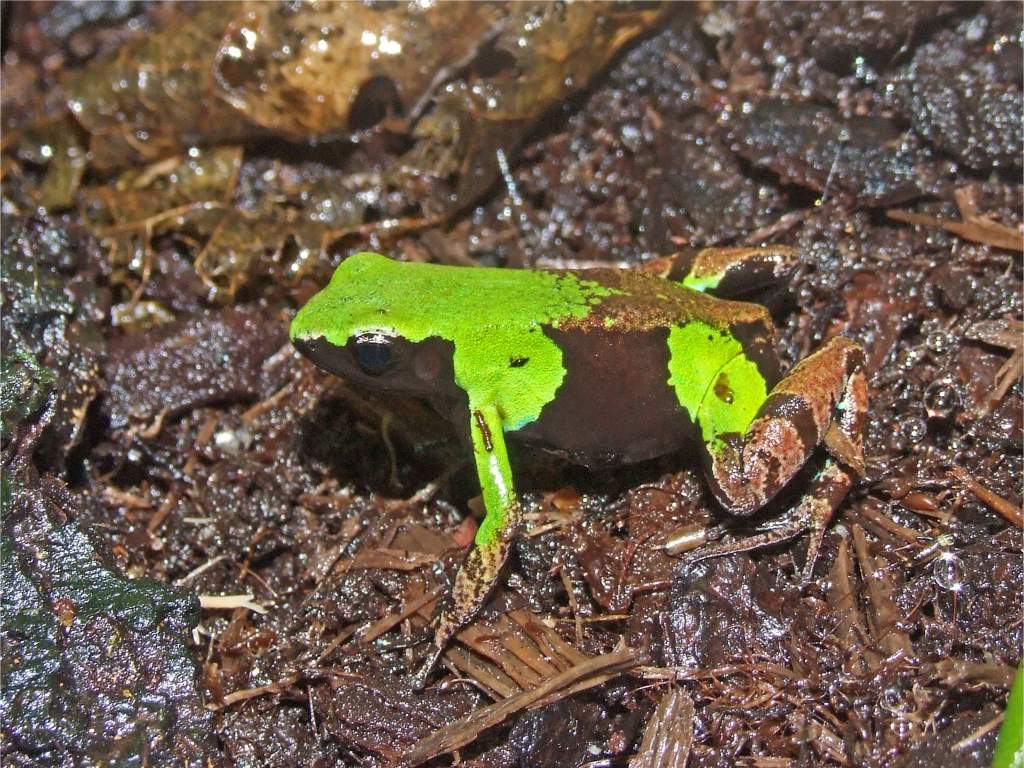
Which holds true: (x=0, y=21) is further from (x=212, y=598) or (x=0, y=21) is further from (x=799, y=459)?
(x=799, y=459)

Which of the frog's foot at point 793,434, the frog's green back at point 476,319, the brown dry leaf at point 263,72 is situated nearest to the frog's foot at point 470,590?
the frog's green back at point 476,319

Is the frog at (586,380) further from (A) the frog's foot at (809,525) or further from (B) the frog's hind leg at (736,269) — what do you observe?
(B) the frog's hind leg at (736,269)

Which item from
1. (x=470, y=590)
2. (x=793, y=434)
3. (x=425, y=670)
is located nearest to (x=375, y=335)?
(x=470, y=590)

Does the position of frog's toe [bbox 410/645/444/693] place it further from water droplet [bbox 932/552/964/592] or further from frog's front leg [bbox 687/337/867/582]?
water droplet [bbox 932/552/964/592]

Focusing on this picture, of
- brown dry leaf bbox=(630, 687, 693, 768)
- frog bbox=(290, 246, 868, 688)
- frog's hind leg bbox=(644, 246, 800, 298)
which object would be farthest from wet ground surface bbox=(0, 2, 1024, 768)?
frog's hind leg bbox=(644, 246, 800, 298)

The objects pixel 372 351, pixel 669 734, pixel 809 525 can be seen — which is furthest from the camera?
pixel 809 525

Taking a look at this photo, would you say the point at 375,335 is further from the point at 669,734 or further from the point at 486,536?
the point at 669,734

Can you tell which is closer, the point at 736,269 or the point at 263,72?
the point at 736,269
